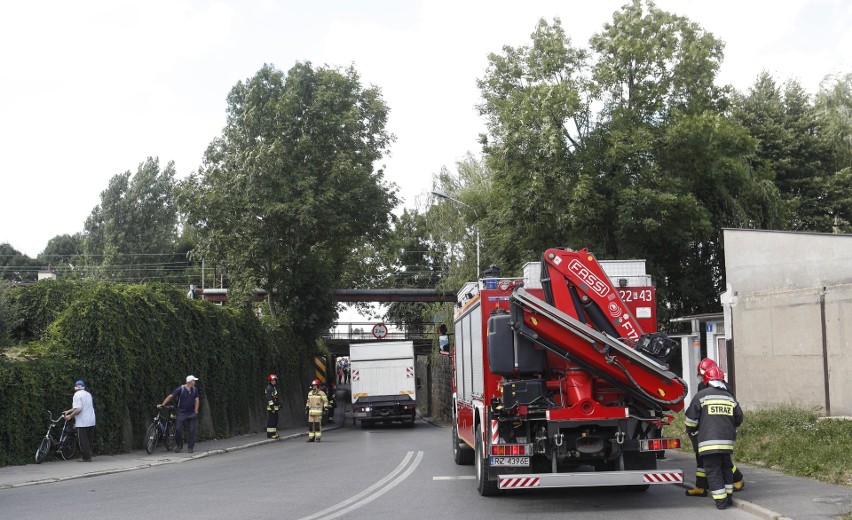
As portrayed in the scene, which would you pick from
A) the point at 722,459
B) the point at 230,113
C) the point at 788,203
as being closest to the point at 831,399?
the point at 722,459

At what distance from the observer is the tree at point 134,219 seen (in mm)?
73500

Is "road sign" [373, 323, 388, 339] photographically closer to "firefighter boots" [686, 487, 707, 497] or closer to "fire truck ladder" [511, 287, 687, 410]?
"firefighter boots" [686, 487, 707, 497]

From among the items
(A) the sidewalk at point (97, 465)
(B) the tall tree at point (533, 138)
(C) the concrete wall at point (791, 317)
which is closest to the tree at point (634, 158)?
(B) the tall tree at point (533, 138)

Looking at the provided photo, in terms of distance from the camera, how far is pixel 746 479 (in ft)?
41.2

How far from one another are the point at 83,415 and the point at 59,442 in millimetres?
830

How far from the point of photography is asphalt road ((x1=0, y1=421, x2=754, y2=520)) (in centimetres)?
1055

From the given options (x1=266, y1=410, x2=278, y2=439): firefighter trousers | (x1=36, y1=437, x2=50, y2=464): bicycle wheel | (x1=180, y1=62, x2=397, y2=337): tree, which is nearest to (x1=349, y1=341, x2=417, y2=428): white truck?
(x1=180, y1=62, x2=397, y2=337): tree

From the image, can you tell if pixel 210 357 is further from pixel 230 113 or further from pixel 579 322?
pixel 579 322

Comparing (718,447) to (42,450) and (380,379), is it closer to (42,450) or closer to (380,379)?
(42,450)

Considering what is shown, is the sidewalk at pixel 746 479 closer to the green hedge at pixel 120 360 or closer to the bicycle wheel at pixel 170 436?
the bicycle wheel at pixel 170 436

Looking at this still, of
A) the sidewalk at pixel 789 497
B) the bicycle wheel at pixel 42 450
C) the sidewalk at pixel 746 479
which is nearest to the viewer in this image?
the sidewalk at pixel 789 497

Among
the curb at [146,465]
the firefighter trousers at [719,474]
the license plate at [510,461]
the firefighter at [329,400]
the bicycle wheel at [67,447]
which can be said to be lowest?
the firefighter at [329,400]

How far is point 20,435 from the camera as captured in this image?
17453 millimetres

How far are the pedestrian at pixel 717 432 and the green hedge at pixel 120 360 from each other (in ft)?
44.2
